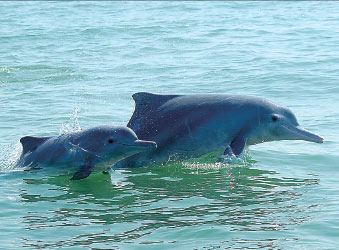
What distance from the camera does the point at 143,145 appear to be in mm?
9742

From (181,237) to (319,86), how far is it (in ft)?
32.8

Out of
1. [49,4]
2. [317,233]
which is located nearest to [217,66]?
[317,233]

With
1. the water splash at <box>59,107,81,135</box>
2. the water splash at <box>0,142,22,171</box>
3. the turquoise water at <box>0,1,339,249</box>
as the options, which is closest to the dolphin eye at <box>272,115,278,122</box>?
the turquoise water at <box>0,1,339,249</box>

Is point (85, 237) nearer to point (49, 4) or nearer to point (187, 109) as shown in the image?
point (187, 109)

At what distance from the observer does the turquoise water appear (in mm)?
7711

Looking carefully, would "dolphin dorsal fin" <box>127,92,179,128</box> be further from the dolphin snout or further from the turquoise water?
the dolphin snout

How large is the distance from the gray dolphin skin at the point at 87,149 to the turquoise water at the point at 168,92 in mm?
212

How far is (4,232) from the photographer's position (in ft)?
25.5

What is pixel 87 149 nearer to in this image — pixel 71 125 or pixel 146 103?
pixel 146 103

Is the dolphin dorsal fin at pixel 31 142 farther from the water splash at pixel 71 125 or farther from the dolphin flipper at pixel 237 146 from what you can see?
the dolphin flipper at pixel 237 146

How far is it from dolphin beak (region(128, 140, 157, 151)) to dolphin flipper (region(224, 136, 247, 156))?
107cm

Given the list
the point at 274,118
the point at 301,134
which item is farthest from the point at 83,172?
the point at 301,134

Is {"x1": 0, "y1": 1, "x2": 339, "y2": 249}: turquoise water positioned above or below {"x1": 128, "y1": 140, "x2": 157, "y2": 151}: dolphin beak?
below

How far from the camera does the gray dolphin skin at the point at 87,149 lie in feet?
32.3
